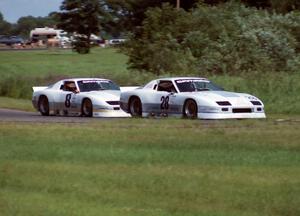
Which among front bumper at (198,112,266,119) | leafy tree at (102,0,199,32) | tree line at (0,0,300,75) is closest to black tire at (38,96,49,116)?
front bumper at (198,112,266,119)

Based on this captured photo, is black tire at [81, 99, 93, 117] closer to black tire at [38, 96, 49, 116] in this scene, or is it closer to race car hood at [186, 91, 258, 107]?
black tire at [38, 96, 49, 116]

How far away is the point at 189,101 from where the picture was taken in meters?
26.1

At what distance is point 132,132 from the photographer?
1942 centimetres

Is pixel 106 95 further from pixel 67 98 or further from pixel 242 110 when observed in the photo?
pixel 242 110

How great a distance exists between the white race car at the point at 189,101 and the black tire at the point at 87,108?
1114 millimetres

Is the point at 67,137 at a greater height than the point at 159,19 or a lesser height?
lesser

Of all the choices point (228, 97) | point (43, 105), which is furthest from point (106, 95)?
point (228, 97)

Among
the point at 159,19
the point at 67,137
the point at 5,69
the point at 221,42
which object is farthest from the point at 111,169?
the point at 5,69

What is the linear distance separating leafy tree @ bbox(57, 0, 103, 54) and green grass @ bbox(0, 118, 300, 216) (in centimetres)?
9924

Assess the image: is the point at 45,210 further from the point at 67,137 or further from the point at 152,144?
the point at 67,137

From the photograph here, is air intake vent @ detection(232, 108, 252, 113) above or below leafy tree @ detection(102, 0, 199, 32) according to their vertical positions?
below

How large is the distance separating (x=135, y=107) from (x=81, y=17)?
9338 cm

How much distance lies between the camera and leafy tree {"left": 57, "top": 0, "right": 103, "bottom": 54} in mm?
118125

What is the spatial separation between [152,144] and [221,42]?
28.1m
